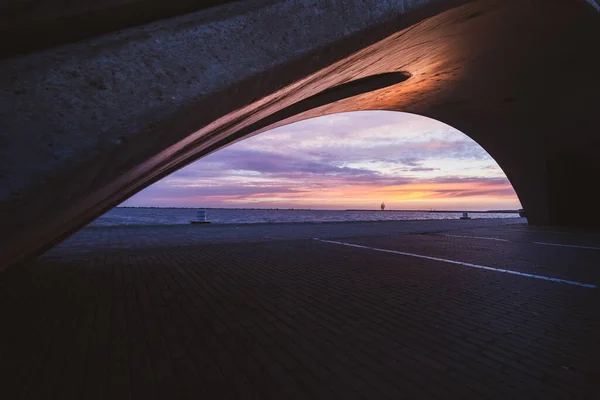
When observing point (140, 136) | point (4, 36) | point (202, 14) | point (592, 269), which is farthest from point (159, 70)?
point (592, 269)

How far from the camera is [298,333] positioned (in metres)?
3.38

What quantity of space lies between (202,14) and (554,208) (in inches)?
853

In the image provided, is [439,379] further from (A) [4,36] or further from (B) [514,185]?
(B) [514,185]

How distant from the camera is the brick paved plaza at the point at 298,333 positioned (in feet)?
7.96

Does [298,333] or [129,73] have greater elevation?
[129,73]

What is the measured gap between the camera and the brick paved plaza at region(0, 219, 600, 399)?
243 centimetres

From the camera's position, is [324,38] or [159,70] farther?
[324,38]

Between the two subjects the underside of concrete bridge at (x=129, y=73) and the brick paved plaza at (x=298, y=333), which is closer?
the underside of concrete bridge at (x=129, y=73)

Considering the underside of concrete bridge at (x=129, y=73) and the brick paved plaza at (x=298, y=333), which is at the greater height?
the underside of concrete bridge at (x=129, y=73)

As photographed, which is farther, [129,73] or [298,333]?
[298,333]

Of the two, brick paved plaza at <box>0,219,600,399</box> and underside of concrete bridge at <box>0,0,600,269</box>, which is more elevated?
underside of concrete bridge at <box>0,0,600,269</box>

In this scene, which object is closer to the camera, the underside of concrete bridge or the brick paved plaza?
the underside of concrete bridge

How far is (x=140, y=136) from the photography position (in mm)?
1645

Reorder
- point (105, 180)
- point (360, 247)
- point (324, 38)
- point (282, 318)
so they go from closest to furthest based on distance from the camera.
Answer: point (105, 180) → point (324, 38) → point (282, 318) → point (360, 247)
